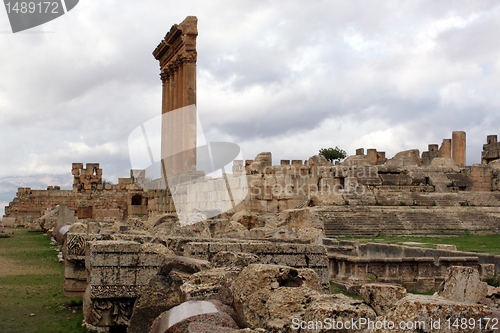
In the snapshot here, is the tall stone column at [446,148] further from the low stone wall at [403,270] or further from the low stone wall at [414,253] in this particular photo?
the low stone wall at [403,270]

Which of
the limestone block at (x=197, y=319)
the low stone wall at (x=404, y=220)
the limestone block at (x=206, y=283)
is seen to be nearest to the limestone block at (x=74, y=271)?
the limestone block at (x=206, y=283)

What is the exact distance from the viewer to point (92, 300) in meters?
4.80

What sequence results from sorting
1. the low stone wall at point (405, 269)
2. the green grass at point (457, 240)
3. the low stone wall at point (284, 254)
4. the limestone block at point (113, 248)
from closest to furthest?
the limestone block at point (113, 248) → the low stone wall at point (284, 254) → the low stone wall at point (405, 269) → the green grass at point (457, 240)

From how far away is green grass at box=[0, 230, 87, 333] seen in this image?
5191mm

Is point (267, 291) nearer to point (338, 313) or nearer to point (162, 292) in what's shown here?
point (338, 313)

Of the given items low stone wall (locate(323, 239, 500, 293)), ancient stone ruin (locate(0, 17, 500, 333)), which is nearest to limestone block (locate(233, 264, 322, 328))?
ancient stone ruin (locate(0, 17, 500, 333))

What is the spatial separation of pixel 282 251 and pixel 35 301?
11.6 ft

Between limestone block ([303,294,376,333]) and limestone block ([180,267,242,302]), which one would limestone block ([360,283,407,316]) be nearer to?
limestone block ([303,294,376,333])

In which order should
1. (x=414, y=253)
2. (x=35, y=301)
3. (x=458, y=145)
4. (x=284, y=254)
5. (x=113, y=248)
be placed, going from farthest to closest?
(x=458, y=145), (x=414, y=253), (x=35, y=301), (x=284, y=254), (x=113, y=248)

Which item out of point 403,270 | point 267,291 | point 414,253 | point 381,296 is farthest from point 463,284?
point 414,253

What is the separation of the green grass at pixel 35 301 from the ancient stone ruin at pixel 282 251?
34cm

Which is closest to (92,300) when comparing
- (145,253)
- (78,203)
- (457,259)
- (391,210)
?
(145,253)

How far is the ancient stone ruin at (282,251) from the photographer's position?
3.23 meters

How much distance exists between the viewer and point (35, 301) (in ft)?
21.0
